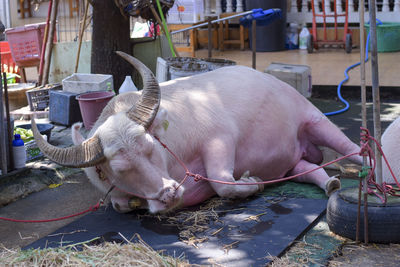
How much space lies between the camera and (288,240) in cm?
371

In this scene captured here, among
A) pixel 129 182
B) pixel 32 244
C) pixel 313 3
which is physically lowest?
pixel 32 244

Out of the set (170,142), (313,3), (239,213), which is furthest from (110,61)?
(313,3)

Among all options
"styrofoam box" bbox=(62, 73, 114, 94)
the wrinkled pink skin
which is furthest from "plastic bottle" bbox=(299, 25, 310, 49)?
the wrinkled pink skin

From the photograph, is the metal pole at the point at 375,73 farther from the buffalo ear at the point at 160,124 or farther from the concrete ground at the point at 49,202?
the buffalo ear at the point at 160,124

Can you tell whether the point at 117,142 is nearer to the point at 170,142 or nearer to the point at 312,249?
the point at 170,142

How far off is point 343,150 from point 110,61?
4.05 metres

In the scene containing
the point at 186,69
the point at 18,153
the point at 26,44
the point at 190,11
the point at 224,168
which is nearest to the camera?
the point at 224,168

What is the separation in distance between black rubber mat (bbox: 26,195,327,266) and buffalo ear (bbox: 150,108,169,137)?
646 millimetres

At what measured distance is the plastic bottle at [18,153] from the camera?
5.34 metres

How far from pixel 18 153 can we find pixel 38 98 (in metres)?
2.71

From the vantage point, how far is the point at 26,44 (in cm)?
995

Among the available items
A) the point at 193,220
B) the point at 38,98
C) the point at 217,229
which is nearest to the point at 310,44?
the point at 38,98

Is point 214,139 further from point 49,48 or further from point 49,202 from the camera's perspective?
point 49,48

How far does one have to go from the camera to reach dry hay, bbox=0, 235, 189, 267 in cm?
331
